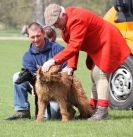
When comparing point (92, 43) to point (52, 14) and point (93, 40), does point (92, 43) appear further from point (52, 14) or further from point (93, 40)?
point (52, 14)

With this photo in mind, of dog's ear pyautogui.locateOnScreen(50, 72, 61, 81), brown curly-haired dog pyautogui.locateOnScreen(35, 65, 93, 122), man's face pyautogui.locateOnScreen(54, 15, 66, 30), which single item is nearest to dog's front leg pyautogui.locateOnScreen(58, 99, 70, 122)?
brown curly-haired dog pyautogui.locateOnScreen(35, 65, 93, 122)

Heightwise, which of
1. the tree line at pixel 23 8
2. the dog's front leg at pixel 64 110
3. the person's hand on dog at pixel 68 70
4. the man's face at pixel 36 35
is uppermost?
the man's face at pixel 36 35

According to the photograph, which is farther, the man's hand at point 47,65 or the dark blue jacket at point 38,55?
the dark blue jacket at point 38,55

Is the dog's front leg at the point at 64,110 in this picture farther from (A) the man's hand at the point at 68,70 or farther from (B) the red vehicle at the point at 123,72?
(B) the red vehicle at the point at 123,72

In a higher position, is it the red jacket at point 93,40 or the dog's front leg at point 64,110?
the red jacket at point 93,40

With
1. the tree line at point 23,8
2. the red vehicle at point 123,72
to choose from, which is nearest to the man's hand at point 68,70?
the red vehicle at point 123,72

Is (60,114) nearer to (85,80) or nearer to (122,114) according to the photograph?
(122,114)

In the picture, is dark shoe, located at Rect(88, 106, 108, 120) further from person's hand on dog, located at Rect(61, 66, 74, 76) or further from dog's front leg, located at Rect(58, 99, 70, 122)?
person's hand on dog, located at Rect(61, 66, 74, 76)

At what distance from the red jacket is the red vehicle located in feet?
4.43

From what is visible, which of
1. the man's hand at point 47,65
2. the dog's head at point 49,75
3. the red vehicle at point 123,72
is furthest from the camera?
the red vehicle at point 123,72

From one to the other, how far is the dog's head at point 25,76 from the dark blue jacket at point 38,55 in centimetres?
8

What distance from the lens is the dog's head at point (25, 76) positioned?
9.21 meters

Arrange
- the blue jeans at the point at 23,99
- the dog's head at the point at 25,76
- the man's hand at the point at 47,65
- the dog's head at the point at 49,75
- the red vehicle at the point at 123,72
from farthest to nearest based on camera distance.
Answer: the red vehicle at the point at 123,72, the blue jeans at the point at 23,99, the dog's head at the point at 25,76, the dog's head at the point at 49,75, the man's hand at the point at 47,65

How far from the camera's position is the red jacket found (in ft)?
28.6
